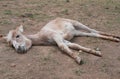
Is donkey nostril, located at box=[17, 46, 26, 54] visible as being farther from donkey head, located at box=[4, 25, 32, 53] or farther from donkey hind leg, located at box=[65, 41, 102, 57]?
donkey hind leg, located at box=[65, 41, 102, 57]

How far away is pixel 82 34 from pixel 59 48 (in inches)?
37.7

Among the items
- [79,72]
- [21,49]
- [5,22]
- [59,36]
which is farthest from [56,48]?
[5,22]

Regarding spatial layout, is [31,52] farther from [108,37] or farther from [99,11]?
[99,11]

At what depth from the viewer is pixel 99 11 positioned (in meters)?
8.72

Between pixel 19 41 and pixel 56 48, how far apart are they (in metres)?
0.75

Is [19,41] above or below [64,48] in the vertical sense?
above

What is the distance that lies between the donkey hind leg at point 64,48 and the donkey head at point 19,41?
0.55 metres

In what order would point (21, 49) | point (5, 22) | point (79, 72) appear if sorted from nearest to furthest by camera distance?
point (79, 72) < point (21, 49) < point (5, 22)

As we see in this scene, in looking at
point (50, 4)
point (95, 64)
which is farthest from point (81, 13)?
point (95, 64)

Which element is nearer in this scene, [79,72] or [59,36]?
[79,72]

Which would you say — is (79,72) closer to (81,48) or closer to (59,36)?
(81,48)

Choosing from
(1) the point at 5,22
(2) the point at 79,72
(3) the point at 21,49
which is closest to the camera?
(2) the point at 79,72

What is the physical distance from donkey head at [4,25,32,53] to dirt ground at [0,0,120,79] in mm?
108

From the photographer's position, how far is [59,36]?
6293 millimetres
